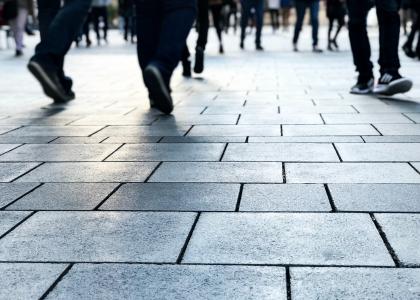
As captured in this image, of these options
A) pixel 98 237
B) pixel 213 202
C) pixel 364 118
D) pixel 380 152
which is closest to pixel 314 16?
pixel 364 118

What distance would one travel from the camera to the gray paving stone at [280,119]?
4008 mm

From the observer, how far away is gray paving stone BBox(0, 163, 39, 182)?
2741 mm

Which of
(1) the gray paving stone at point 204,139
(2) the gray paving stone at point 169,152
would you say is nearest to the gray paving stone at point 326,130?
(1) the gray paving stone at point 204,139

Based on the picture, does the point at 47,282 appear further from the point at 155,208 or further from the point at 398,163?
the point at 398,163

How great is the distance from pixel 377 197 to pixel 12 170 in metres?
1.67

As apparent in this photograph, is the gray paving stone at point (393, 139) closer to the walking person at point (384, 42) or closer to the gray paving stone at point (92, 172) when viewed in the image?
the gray paving stone at point (92, 172)

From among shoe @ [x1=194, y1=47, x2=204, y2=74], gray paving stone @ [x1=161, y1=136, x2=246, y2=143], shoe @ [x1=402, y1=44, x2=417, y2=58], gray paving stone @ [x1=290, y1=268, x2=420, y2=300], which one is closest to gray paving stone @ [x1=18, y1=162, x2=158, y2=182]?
gray paving stone @ [x1=161, y1=136, x2=246, y2=143]

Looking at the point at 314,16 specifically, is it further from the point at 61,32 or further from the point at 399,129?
the point at 399,129

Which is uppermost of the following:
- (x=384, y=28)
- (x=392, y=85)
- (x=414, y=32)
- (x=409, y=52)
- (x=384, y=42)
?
(x=384, y=28)

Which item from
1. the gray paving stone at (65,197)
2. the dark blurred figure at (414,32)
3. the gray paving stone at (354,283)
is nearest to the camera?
the gray paving stone at (354,283)

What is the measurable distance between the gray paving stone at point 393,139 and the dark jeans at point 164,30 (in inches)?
51.6

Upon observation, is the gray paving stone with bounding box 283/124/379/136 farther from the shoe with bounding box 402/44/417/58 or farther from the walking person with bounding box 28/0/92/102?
the shoe with bounding box 402/44/417/58

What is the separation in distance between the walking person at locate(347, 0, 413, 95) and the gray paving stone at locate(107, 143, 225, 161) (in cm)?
218

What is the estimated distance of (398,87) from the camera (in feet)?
15.9
